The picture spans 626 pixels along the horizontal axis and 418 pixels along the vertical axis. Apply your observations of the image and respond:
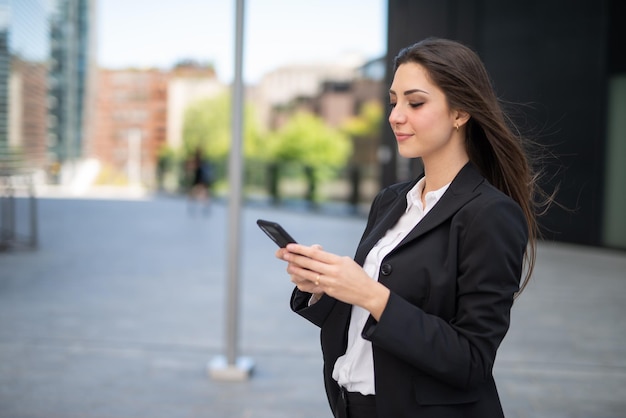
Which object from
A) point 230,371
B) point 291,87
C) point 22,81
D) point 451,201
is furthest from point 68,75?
point 291,87

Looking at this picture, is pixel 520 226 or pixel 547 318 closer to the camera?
pixel 520 226

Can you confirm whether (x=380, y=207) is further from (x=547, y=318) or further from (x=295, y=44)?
(x=295, y=44)

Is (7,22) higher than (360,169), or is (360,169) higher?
(7,22)

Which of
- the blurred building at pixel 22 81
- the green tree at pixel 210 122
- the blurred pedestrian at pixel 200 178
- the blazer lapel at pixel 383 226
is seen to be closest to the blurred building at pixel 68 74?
the blurred building at pixel 22 81

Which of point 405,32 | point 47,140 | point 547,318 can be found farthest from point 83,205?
point 405,32

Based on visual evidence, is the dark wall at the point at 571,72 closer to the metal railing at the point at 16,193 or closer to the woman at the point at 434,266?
the metal railing at the point at 16,193

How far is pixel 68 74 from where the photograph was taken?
21.3m

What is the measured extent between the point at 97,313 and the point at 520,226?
5.48 m

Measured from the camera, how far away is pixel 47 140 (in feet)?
52.4

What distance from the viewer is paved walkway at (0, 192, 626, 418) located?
168 inches

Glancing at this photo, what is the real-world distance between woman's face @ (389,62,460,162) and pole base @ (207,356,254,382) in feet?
10.7

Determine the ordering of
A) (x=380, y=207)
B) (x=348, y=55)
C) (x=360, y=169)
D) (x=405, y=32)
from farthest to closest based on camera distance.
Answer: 1. (x=348, y=55)
2. (x=360, y=169)
3. (x=405, y=32)
4. (x=380, y=207)

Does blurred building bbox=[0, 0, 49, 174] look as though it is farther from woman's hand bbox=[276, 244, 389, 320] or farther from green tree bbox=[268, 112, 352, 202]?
green tree bbox=[268, 112, 352, 202]

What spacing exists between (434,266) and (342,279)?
230mm
